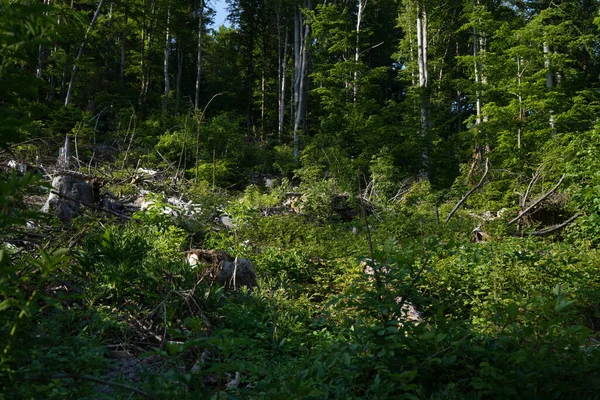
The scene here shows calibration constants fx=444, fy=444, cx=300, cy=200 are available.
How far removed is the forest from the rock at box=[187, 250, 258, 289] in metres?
0.02

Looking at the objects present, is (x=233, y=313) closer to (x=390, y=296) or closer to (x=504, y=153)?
(x=390, y=296)

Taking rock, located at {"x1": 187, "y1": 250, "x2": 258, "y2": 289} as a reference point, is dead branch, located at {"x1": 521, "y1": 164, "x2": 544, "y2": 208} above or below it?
above

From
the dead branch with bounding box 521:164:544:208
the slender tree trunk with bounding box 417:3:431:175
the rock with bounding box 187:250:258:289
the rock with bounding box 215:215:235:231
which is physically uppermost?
the slender tree trunk with bounding box 417:3:431:175

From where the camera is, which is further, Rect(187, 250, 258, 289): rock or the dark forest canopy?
the dark forest canopy

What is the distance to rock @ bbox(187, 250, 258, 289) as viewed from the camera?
16.4 feet

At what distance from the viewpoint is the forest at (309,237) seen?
2.48 meters

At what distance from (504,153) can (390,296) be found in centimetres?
1216

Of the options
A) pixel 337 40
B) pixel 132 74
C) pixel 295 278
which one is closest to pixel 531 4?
pixel 337 40

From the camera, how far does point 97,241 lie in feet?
15.1

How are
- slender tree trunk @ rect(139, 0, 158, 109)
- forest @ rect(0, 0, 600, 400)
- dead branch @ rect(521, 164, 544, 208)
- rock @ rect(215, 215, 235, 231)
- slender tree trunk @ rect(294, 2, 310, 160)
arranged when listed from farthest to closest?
1. slender tree trunk @ rect(139, 0, 158, 109)
2. slender tree trunk @ rect(294, 2, 310, 160)
3. dead branch @ rect(521, 164, 544, 208)
4. rock @ rect(215, 215, 235, 231)
5. forest @ rect(0, 0, 600, 400)

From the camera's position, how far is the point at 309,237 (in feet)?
26.2

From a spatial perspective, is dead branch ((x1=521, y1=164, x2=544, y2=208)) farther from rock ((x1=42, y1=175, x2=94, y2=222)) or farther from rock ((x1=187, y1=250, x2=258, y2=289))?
rock ((x1=42, y1=175, x2=94, y2=222))

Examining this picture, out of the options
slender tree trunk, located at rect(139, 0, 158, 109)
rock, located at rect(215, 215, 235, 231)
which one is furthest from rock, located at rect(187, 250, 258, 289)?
slender tree trunk, located at rect(139, 0, 158, 109)

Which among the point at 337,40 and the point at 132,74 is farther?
the point at 132,74
